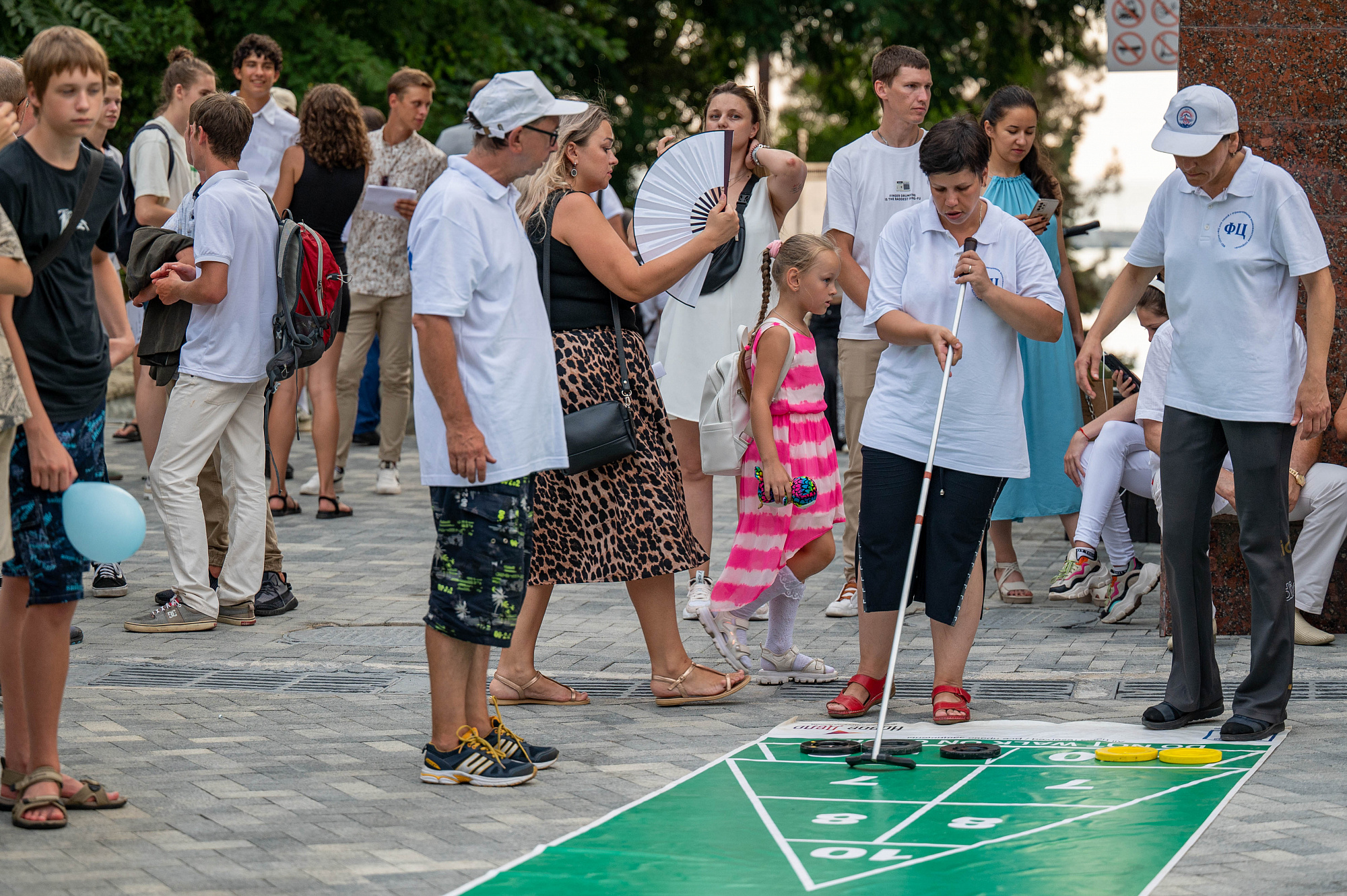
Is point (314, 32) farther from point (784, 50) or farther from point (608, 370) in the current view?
point (608, 370)

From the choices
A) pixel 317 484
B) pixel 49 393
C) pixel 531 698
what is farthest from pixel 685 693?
pixel 317 484

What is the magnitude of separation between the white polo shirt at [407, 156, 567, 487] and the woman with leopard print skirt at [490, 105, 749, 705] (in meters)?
0.66

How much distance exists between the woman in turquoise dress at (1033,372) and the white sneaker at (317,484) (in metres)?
4.19

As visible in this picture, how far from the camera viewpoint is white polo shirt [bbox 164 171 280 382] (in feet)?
23.1

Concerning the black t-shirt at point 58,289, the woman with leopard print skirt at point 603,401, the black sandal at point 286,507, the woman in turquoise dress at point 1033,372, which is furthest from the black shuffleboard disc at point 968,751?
the black sandal at point 286,507

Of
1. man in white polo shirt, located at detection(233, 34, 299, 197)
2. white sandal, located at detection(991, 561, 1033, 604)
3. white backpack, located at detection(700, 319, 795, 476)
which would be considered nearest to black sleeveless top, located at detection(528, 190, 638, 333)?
white backpack, located at detection(700, 319, 795, 476)

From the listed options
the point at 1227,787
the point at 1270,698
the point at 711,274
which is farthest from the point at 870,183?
the point at 1227,787

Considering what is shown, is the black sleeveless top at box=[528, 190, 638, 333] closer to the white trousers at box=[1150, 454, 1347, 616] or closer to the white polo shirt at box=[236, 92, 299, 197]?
the white trousers at box=[1150, 454, 1347, 616]

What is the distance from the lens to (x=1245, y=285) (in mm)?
5316

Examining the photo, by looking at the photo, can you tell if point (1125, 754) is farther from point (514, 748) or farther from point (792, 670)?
point (514, 748)

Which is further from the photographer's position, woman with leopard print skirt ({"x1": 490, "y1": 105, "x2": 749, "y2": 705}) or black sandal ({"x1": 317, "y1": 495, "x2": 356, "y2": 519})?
black sandal ({"x1": 317, "y1": 495, "x2": 356, "y2": 519})

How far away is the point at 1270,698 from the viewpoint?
542cm

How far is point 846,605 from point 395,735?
2.72m

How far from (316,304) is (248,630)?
1.47 metres
